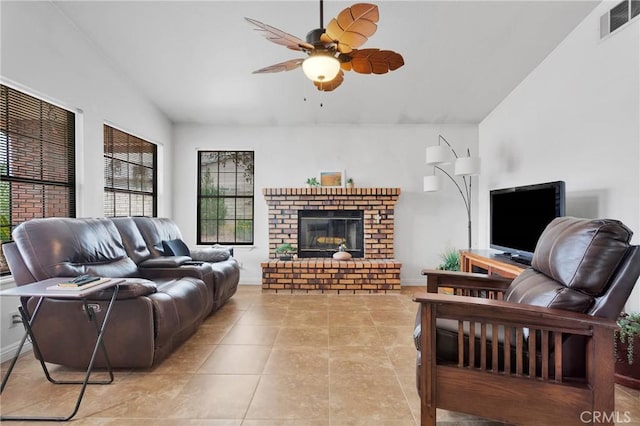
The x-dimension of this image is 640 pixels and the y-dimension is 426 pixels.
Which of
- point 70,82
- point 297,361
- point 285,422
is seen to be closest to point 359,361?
point 297,361

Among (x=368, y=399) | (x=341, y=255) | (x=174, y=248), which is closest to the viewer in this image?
(x=368, y=399)

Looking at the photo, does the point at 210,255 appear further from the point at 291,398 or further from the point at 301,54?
the point at 301,54

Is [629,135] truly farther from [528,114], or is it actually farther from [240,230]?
[240,230]

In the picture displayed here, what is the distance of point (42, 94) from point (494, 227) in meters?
4.63

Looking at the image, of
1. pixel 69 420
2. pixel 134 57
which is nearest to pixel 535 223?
pixel 69 420

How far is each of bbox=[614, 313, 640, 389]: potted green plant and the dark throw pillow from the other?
3.76 meters

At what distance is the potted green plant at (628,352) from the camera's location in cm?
199

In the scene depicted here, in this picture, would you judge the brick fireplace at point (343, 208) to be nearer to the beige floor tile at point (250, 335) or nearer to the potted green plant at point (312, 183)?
the potted green plant at point (312, 183)

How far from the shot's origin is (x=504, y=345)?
1.44 metres

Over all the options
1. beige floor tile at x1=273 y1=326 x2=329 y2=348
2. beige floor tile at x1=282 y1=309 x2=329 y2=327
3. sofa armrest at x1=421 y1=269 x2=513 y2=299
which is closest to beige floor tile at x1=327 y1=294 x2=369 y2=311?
beige floor tile at x1=282 y1=309 x2=329 y2=327

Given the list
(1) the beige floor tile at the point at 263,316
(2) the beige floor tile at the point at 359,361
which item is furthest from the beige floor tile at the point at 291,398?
(1) the beige floor tile at the point at 263,316

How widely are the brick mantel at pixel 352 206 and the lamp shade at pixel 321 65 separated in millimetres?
2908

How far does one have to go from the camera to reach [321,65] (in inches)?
75.9

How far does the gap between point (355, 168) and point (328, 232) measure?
43.0 inches
